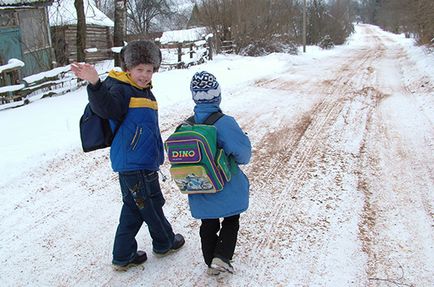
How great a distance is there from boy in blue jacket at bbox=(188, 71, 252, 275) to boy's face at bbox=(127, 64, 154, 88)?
1.08 ft

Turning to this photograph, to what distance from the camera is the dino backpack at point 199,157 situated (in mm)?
2543

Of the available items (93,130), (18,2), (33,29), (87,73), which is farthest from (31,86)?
(87,73)

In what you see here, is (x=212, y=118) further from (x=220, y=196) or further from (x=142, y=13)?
(x=142, y=13)

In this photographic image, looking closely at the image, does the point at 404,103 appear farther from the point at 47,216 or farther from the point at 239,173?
the point at 47,216

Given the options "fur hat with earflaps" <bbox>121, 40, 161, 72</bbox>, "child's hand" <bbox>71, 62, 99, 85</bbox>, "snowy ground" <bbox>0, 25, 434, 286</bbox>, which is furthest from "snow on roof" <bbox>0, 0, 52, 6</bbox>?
"child's hand" <bbox>71, 62, 99, 85</bbox>

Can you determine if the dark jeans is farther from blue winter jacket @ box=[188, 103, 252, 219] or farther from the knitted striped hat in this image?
the knitted striped hat

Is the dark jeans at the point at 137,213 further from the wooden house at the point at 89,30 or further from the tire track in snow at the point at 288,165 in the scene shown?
the wooden house at the point at 89,30

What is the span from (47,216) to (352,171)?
3590 mm

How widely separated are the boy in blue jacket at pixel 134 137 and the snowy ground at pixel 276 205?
0.40 m

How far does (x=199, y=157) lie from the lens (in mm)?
2561

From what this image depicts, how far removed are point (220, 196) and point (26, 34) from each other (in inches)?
613

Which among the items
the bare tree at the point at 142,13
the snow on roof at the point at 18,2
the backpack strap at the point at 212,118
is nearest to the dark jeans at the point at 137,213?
the backpack strap at the point at 212,118

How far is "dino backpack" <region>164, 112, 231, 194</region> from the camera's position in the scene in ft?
8.34

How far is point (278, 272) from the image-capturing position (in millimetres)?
3049
